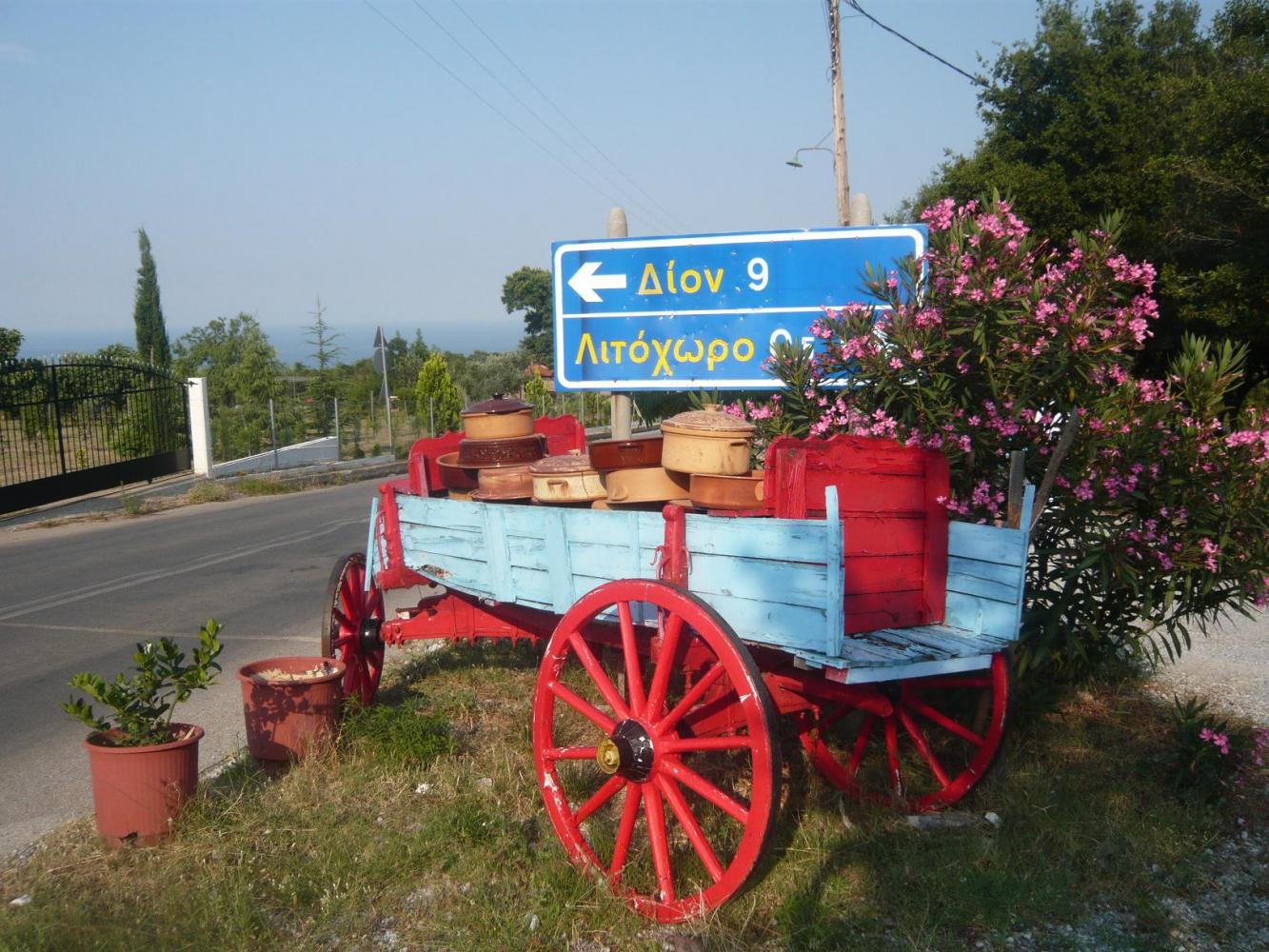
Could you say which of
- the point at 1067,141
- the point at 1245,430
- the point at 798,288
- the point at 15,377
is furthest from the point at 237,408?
the point at 1245,430

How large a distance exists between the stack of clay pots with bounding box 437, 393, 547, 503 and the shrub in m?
1.64

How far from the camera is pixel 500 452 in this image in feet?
18.0

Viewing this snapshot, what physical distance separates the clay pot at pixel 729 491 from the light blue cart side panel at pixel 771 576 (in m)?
0.65

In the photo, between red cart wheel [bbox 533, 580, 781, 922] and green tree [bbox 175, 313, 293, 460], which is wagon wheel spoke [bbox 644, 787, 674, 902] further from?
green tree [bbox 175, 313, 293, 460]

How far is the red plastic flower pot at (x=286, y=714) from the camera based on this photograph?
480cm

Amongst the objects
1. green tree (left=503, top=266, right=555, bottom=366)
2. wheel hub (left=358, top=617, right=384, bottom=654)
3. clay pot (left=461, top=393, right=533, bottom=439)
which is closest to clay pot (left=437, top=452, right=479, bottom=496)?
clay pot (left=461, top=393, right=533, bottom=439)

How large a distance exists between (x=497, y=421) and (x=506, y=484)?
0.41 metres

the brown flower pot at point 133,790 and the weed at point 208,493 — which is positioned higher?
the brown flower pot at point 133,790

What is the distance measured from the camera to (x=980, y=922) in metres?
3.54

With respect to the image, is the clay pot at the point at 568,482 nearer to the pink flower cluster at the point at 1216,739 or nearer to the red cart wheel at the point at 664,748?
the red cart wheel at the point at 664,748

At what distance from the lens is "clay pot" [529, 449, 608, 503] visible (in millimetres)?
4848

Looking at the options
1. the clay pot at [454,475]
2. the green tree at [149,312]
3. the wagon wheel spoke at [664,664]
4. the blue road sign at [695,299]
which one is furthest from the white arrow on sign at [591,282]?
the green tree at [149,312]

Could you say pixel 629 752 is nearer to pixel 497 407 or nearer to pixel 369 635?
pixel 497 407

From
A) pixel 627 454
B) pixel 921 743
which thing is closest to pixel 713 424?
pixel 627 454
